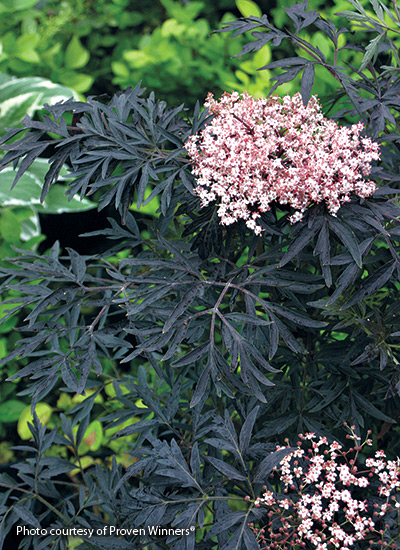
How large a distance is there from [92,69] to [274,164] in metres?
1.97

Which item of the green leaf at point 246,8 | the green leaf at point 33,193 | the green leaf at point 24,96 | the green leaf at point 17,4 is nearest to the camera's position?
the green leaf at point 246,8

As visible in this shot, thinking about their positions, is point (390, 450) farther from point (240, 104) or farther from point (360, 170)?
point (240, 104)

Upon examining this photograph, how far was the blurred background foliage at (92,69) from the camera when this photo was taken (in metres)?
1.63

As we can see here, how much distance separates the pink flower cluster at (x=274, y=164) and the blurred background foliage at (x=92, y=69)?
27.0 inches

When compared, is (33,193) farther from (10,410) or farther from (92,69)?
(92,69)

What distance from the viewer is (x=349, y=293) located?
84 centimetres

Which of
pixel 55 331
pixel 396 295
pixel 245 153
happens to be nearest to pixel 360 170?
pixel 245 153

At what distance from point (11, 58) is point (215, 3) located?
3.02ft

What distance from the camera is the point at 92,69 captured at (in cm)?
242

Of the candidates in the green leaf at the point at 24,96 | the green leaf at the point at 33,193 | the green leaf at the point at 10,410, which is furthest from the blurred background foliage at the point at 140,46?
the green leaf at the point at 10,410

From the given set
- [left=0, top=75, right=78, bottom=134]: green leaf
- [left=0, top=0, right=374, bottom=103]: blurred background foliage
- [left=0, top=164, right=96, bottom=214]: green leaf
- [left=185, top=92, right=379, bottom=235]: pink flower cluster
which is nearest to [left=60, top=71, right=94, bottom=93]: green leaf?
[left=0, top=0, right=374, bottom=103]: blurred background foliage

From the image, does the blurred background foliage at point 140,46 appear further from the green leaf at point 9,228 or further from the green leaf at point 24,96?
the green leaf at point 9,228

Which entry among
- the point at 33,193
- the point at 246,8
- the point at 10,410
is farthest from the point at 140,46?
the point at 10,410

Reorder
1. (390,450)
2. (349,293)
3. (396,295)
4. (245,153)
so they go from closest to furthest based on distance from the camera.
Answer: (245,153) < (349,293) < (396,295) < (390,450)
